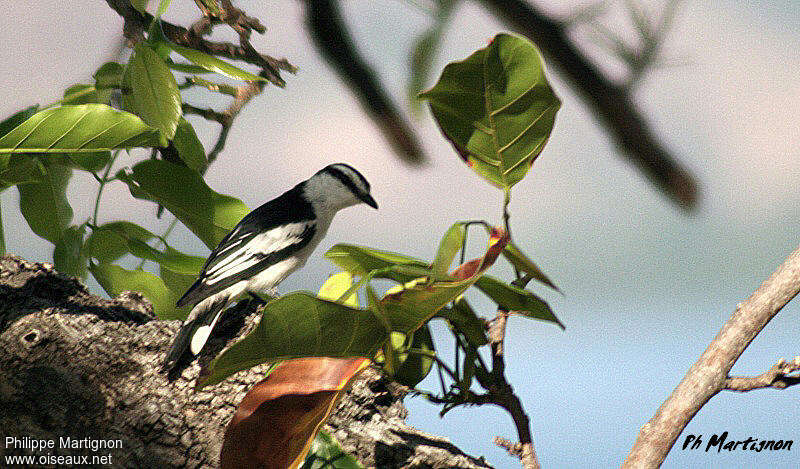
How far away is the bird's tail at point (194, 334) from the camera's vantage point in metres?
0.63

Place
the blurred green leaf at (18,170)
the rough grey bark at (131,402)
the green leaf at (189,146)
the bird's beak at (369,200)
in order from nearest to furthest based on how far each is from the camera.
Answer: the rough grey bark at (131,402), the blurred green leaf at (18,170), the green leaf at (189,146), the bird's beak at (369,200)

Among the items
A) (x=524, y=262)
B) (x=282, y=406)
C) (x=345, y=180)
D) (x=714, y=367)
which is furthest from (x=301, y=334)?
(x=345, y=180)

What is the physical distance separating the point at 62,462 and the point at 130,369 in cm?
9

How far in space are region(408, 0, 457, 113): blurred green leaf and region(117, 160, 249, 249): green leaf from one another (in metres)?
0.22

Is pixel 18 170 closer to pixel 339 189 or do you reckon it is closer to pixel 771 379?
pixel 339 189

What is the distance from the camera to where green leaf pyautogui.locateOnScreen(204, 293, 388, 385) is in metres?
0.47

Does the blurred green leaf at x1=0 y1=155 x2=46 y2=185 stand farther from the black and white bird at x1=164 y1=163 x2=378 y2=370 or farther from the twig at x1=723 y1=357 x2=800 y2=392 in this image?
the twig at x1=723 y1=357 x2=800 y2=392

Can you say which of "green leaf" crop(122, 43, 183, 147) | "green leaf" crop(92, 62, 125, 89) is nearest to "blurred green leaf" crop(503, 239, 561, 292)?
"green leaf" crop(122, 43, 183, 147)

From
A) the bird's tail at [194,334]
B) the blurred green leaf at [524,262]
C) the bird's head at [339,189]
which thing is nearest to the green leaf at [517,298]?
the blurred green leaf at [524,262]

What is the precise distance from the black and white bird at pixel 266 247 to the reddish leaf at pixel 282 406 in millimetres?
160

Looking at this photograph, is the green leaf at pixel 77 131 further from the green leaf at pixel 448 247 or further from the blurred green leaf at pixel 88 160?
the green leaf at pixel 448 247

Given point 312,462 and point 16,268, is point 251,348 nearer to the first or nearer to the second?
point 312,462

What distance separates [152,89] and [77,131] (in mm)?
A: 103

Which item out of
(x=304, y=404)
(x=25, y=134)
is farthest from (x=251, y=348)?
(x=25, y=134)
